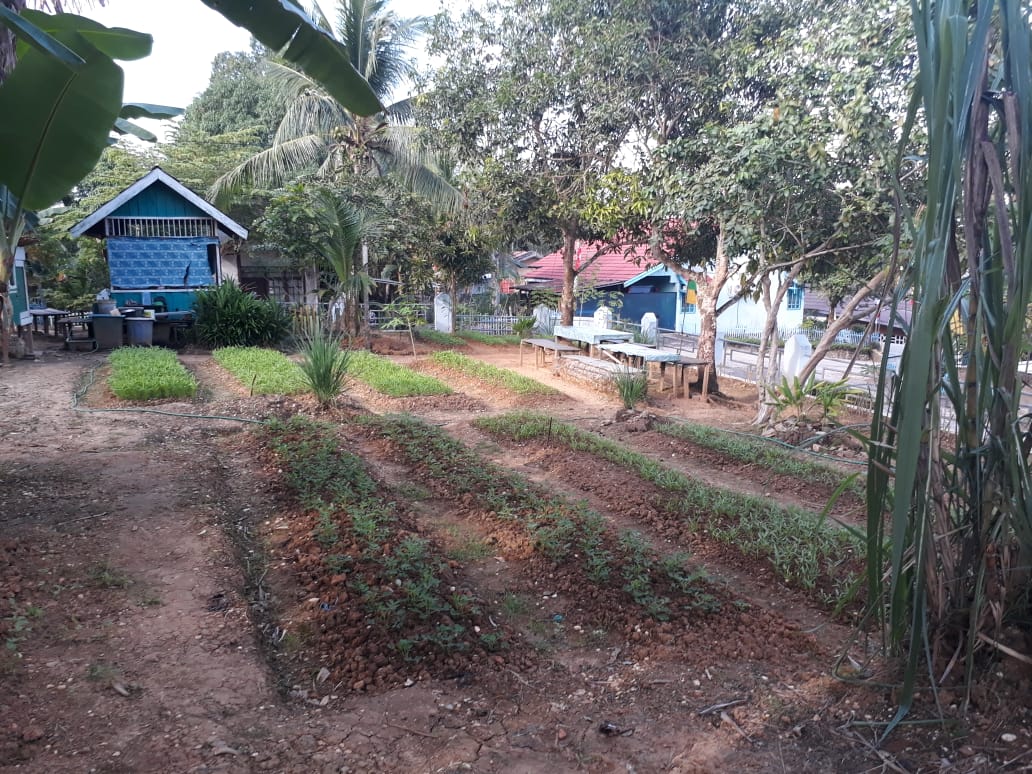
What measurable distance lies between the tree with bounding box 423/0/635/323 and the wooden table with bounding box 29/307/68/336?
9467mm

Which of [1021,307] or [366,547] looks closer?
[1021,307]

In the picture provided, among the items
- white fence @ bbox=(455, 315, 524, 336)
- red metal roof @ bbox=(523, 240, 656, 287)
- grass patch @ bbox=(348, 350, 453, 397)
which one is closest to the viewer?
grass patch @ bbox=(348, 350, 453, 397)

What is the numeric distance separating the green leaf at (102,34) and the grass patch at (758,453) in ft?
20.4

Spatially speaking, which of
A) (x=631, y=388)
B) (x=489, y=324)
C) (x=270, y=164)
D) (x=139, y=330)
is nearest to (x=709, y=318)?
(x=631, y=388)

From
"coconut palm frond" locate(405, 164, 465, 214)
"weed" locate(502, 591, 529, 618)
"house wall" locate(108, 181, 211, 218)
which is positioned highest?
"coconut palm frond" locate(405, 164, 465, 214)

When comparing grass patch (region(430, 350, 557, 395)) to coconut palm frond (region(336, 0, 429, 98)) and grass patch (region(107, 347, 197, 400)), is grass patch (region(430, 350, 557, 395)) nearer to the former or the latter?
grass patch (region(107, 347, 197, 400))

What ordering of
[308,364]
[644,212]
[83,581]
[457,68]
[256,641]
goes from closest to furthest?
[256,641], [83,581], [308,364], [644,212], [457,68]

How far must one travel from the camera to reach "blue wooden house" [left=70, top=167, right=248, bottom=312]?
1530 cm

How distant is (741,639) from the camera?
3398 mm

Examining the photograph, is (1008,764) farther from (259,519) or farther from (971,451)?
(259,519)

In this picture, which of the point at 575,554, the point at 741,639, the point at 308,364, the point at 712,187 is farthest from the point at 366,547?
the point at 712,187

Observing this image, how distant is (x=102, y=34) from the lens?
4.99 m

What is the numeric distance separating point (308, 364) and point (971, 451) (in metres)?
7.59

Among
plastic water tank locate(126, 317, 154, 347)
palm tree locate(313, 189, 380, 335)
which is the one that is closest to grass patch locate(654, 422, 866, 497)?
palm tree locate(313, 189, 380, 335)
